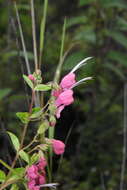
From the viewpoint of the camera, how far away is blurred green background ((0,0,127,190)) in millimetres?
2359

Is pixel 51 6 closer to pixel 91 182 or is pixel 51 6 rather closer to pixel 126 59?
pixel 126 59

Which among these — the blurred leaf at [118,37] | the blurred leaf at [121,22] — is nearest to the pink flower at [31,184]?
the blurred leaf at [121,22]

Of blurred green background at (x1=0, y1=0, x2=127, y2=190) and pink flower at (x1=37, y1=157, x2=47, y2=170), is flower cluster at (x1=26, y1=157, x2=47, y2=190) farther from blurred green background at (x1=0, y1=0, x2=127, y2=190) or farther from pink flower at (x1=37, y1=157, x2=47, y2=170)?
blurred green background at (x1=0, y1=0, x2=127, y2=190)

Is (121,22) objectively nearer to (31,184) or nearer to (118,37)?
(118,37)

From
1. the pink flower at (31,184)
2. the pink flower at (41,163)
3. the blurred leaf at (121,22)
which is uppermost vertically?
the blurred leaf at (121,22)

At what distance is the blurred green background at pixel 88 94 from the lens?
236 cm

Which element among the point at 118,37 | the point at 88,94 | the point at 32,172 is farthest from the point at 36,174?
the point at 88,94

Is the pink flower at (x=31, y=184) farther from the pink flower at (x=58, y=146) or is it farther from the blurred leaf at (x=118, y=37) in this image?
the blurred leaf at (x=118, y=37)

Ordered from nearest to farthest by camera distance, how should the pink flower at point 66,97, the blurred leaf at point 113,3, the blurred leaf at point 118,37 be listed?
the pink flower at point 66,97
the blurred leaf at point 113,3
the blurred leaf at point 118,37

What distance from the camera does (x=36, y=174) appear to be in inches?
40.9

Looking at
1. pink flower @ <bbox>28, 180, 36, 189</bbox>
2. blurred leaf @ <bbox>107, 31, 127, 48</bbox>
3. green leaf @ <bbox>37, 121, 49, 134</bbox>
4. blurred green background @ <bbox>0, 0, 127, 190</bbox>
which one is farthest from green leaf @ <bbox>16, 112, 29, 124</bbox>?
blurred leaf @ <bbox>107, 31, 127, 48</bbox>

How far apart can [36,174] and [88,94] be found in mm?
2287

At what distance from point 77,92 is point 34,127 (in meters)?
1.67

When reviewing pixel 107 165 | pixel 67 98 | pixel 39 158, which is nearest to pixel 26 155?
pixel 39 158
